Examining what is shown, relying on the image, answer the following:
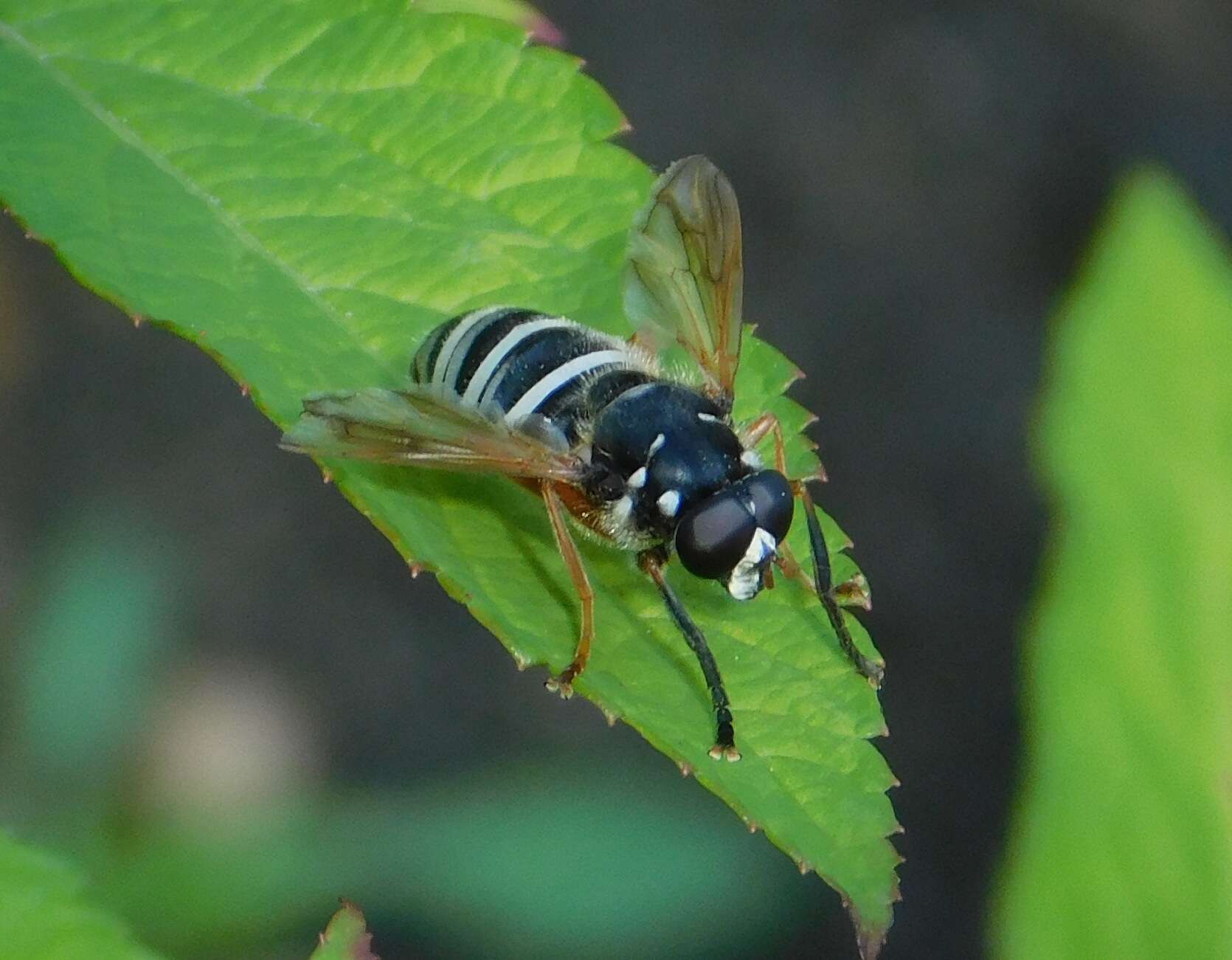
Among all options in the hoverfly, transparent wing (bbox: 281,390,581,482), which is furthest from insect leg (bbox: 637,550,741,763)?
transparent wing (bbox: 281,390,581,482)

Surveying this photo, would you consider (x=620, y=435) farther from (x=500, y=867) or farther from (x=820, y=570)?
(x=500, y=867)

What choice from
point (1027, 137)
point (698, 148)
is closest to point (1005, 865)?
point (698, 148)

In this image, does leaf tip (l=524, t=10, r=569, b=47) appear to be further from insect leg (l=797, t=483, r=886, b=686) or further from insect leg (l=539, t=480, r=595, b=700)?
insect leg (l=797, t=483, r=886, b=686)

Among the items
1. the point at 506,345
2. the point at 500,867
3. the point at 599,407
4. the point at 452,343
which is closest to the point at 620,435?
the point at 599,407

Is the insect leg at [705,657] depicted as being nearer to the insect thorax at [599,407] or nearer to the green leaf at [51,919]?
the insect thorax at [599,407]

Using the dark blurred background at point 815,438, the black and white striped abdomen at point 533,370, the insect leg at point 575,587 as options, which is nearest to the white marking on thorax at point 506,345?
the black and white striped abdomen at point 533,370

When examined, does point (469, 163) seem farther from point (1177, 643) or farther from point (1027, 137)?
point (1027, 137)
